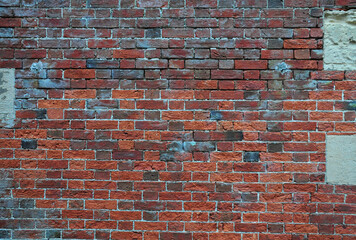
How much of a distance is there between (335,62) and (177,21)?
4.21 feet

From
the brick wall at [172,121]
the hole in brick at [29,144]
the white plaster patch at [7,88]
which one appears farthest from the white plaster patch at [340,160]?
the white plaster patch at [7,88]

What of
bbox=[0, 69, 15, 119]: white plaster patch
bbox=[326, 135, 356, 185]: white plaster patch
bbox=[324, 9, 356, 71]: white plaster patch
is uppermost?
bbox=[324, 9, 356, 71]: white plaster patch

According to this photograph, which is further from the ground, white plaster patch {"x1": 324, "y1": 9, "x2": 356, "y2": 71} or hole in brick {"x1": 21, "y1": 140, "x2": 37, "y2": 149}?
white plaster patch {"x1": 324, "y1": 9, "x2": 356, "y2": 71}

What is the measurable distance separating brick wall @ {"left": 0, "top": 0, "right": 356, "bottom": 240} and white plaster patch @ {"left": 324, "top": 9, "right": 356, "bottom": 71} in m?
0.06

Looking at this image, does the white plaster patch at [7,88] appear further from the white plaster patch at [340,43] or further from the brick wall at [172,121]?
the white plaster patch at [340,43]

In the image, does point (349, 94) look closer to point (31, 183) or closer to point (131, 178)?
point (131, 178)

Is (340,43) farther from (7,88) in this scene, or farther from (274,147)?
(7,88)

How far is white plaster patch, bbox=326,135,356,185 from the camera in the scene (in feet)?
6.89

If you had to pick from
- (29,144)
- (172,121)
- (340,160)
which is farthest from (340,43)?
(29,144)

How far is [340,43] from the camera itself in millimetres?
2121

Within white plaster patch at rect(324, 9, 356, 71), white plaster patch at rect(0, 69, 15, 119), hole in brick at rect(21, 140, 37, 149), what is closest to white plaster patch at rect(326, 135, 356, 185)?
white plaster patch at rect(324, 9, 356, 71)

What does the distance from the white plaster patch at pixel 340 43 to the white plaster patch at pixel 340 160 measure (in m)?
0.57

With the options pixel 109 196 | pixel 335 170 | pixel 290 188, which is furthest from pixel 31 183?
pixel 335 170

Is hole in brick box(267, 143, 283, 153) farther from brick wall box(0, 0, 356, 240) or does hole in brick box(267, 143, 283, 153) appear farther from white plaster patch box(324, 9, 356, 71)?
white plaster patch box(324, 9, 356, 71)
